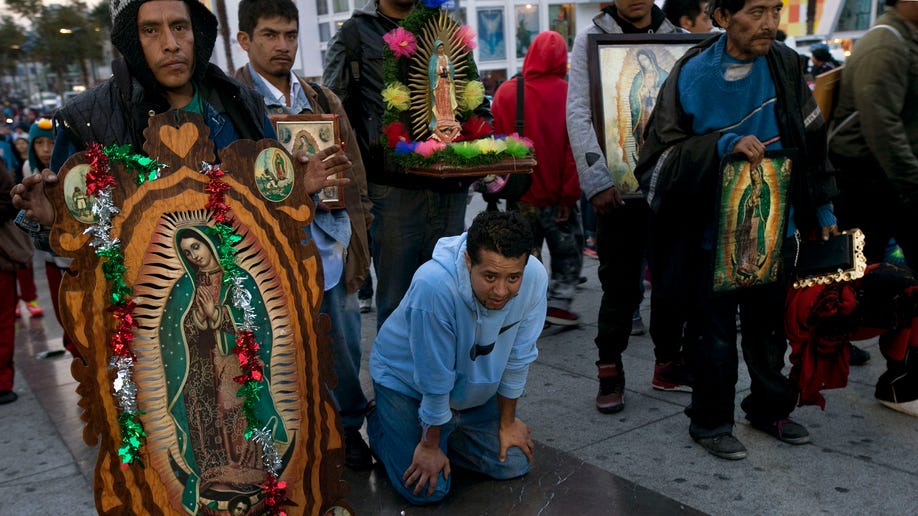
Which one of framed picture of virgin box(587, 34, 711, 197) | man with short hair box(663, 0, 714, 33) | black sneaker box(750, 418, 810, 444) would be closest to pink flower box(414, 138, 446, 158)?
framed picture of virgin box(587, 34, 711, 197)

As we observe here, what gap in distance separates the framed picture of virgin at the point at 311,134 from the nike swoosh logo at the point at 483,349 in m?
0.77

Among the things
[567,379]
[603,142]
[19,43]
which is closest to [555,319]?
[567,379]

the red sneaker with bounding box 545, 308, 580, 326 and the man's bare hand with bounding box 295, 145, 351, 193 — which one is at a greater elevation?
the man's bare hand with bounding box 295, 145, 351, 193

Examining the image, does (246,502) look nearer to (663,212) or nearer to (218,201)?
(218,201)

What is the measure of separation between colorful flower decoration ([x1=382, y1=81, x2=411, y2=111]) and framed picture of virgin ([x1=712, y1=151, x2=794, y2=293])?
58.7 inches

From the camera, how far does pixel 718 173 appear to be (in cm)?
307

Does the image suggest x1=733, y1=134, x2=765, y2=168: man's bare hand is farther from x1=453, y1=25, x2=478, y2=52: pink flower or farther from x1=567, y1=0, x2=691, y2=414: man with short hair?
x1=453, y1=25, x2=478, y2=52: pink flower

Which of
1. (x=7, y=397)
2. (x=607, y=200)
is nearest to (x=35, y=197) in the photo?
(x=607, y=200)

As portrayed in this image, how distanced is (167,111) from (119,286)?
1.72ft

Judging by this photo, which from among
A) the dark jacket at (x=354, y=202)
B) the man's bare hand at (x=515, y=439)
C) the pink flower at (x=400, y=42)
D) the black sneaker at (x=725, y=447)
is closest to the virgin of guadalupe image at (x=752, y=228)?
the black sneaker at (x=725, y=447)

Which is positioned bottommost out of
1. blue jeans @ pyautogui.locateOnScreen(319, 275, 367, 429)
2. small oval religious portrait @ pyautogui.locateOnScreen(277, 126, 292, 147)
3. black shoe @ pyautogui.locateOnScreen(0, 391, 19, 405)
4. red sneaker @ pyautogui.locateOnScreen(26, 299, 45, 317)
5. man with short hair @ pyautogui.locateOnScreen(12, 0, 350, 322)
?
red sneaker @ pyautogui.locateOnScreen(26, 299, 45, 317)

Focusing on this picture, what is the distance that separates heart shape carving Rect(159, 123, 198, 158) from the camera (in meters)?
2.30

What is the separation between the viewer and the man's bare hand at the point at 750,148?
3.01 meters

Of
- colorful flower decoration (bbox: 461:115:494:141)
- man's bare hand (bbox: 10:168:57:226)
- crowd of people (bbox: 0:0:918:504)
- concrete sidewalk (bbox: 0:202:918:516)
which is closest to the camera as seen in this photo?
man's bare hand (bbox: 10:168:57:226)
